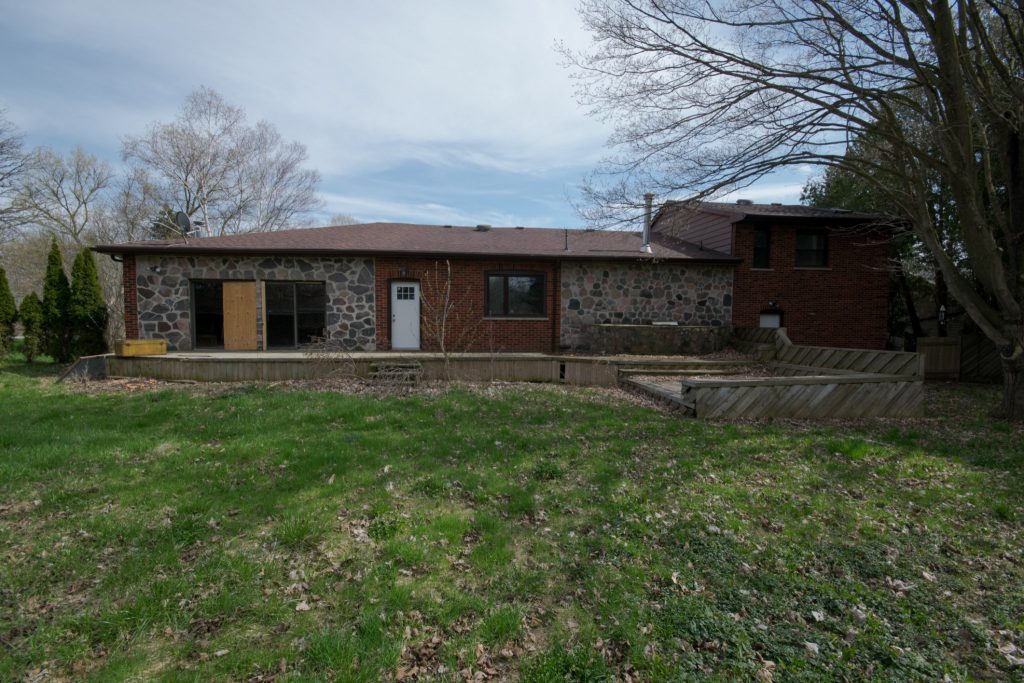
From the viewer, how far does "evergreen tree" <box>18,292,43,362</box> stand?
13207 millimetres

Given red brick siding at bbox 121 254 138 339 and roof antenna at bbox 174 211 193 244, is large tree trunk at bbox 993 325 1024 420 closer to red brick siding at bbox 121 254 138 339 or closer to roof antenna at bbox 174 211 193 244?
roof antenna at bbox 174 211 193 244

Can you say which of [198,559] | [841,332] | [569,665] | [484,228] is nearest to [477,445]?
[198,559]

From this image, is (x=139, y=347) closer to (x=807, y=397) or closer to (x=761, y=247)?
(x=807, y=397)

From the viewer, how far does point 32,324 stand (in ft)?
43.6

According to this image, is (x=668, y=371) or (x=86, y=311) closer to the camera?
(x=668, y=371)

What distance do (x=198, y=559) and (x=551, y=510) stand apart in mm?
2743

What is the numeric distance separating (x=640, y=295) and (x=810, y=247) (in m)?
5.66

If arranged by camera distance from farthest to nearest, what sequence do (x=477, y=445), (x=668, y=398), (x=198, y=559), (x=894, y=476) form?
(x=668, y=398) → (x=477, y=445) → (x=894, y=476) → (x=198, y=559)

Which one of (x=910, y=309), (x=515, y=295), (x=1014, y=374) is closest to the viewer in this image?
(x=1014, y=374)

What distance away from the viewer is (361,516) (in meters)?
4.42

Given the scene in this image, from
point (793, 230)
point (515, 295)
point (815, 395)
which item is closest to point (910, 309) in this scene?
point (793, 230)

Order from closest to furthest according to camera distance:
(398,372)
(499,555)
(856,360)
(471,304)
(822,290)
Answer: (499,555)
(856,360)
(398,372)
(471,304)
(822,290)

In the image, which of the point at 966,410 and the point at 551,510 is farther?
the point at 966,410

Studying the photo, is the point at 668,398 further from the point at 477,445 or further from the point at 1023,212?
the point at 1023,212
